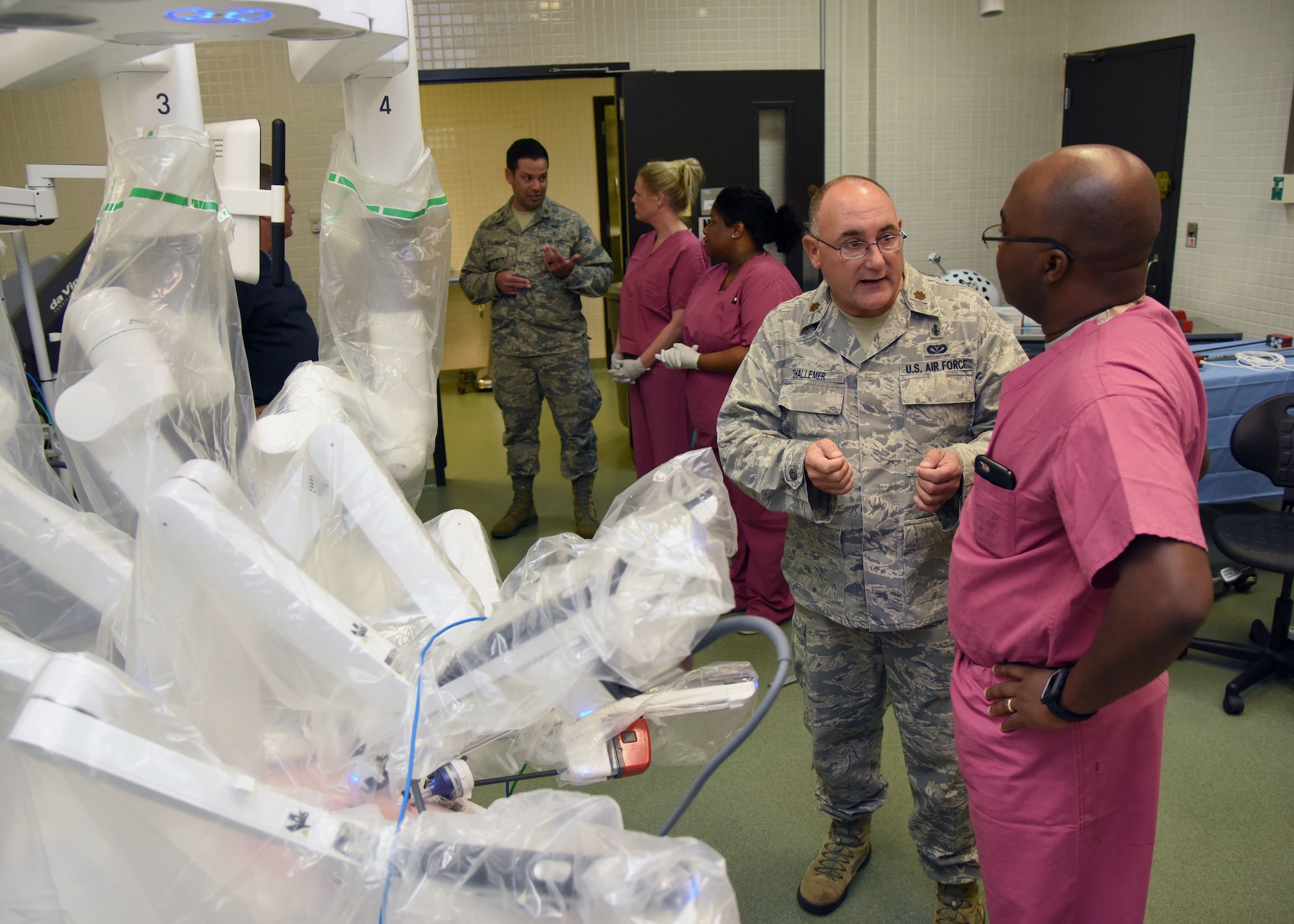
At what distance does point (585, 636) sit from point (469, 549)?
0.72 metres

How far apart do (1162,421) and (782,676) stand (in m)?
0.50

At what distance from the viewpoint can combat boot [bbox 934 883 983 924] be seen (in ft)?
5.79

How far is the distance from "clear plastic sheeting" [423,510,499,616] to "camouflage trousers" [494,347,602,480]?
215 centimetres

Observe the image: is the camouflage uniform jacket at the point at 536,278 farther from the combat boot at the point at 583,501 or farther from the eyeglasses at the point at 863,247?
the eyeglasses at the point at 863,247

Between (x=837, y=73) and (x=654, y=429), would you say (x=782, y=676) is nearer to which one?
(x=654, y=429)

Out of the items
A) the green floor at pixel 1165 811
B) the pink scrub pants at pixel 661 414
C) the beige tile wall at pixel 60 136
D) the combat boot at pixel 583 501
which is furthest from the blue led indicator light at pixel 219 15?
the beige tile wall at pixel 60 136

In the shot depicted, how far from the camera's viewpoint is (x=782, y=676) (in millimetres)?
1049

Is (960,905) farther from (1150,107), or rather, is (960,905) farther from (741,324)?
(1150,107)

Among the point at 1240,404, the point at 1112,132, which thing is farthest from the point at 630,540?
the point at 1112,132

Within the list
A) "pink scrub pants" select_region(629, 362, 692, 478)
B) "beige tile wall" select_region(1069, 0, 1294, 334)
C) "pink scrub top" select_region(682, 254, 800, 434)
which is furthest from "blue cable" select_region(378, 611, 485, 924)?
"beige tile wall" select_region(1069, 0, 1294, 334)

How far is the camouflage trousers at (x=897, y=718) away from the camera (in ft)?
5.48

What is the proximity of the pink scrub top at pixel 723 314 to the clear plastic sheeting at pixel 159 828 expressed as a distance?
203 cm

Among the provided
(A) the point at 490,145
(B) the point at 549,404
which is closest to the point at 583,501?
(B) the point at 549,404

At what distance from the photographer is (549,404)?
3990mm
